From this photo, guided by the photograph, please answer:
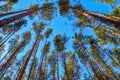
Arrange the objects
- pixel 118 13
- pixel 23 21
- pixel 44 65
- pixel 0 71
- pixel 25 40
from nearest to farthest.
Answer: pixel 0 71 → pixel 118 13 → pixel 23 21 → pixel 44 65 → pixel 25 40

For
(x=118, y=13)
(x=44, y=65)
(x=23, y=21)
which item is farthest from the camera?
(x=44, y=65)

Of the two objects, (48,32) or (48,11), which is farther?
(48,32)

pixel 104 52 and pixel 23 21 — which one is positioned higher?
pixel 23 21

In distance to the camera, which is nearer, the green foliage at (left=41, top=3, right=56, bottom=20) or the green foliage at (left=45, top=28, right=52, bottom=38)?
the green foliage at (left=41, top=3, right=56, bottom=20)

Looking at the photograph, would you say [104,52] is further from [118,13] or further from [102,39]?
[118,13]

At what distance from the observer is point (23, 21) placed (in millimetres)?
21469

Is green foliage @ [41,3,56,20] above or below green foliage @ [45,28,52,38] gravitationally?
above

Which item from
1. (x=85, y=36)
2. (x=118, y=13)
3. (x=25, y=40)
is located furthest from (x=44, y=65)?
(x=118, y=13)

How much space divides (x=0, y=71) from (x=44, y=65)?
243 inches

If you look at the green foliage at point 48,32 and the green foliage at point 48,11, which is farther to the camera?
the green foliage at point 48,32

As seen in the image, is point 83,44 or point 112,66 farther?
point 83,44

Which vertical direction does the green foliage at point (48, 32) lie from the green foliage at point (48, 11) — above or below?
below

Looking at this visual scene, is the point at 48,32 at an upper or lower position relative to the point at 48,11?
lower

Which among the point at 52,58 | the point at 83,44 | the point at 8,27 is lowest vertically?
the point at 52,58
